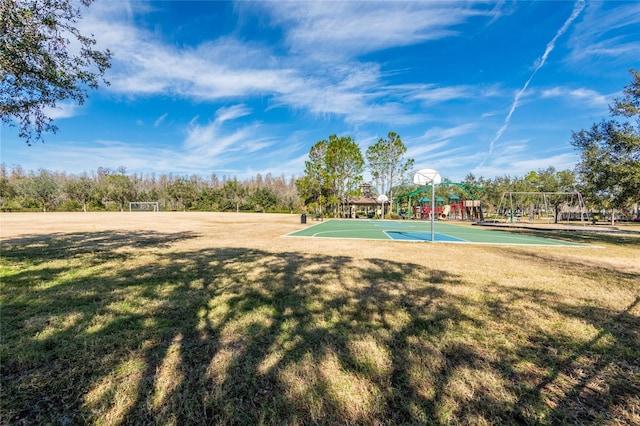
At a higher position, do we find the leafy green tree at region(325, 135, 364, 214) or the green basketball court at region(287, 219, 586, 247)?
the leafy green tree at region(325, 135, 364, 214)

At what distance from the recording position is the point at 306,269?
6.22 meters

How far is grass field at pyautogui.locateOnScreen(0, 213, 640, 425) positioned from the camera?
1.89m

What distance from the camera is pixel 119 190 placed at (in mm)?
68312

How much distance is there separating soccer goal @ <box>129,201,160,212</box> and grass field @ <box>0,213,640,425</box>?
252ft

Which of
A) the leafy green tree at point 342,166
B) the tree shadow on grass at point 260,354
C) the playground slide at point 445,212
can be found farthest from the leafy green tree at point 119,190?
the tree shadow on grass at point 260,354

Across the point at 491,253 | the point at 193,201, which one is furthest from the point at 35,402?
the point at 193,201

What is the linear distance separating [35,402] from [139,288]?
2922mm

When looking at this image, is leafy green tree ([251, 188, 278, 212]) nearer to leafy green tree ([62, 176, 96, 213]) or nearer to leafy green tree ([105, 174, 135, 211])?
leafy green tree ([105, 174, 135, 211])

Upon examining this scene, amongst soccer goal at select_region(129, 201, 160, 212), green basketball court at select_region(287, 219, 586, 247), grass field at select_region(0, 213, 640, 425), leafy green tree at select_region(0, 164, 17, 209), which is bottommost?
green basketball court at select_region(287, 219, 586, 247)

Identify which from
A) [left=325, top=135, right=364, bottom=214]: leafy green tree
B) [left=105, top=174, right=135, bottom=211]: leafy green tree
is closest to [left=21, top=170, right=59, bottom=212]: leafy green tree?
[left=105, top=174, right=135, bottom=211]: leafy green tree

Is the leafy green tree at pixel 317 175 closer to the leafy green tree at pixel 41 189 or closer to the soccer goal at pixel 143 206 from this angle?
the soccer goal at pixel 143 206

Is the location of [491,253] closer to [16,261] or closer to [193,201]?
[16,261]

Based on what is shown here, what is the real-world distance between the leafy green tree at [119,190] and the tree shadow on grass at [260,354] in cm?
7822

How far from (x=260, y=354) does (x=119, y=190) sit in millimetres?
82757
